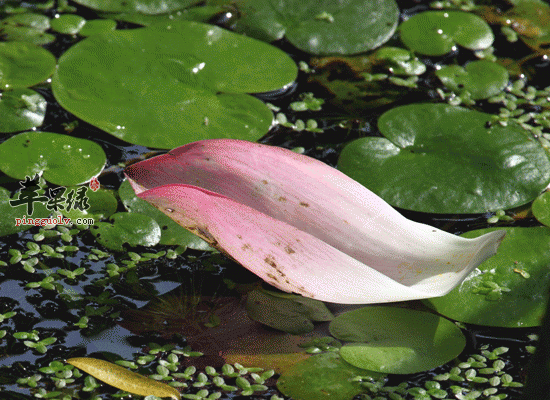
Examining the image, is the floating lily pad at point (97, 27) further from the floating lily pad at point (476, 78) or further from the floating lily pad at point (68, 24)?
the floating lily pad at point (476, 78)

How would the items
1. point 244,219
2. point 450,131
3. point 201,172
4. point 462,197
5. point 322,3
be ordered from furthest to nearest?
point 322,3 < point 450,131 < point 462,197 < point 201,172 < point 244,219

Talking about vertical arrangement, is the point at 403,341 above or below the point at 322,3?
below

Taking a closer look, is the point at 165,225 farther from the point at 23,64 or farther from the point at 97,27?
the point at 97,27

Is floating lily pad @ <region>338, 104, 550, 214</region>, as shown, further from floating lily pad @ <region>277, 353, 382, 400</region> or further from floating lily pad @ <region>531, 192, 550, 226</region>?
floating lily pad @ <region>277, 353, 382, 400</region>

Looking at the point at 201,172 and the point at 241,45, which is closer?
the point at 201,172

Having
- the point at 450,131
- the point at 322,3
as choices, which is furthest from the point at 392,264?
the point at 322,3

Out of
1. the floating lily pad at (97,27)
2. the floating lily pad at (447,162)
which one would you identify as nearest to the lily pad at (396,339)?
the floating lily pad at (447,162)

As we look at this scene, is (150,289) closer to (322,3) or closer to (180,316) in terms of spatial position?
(180,316)
